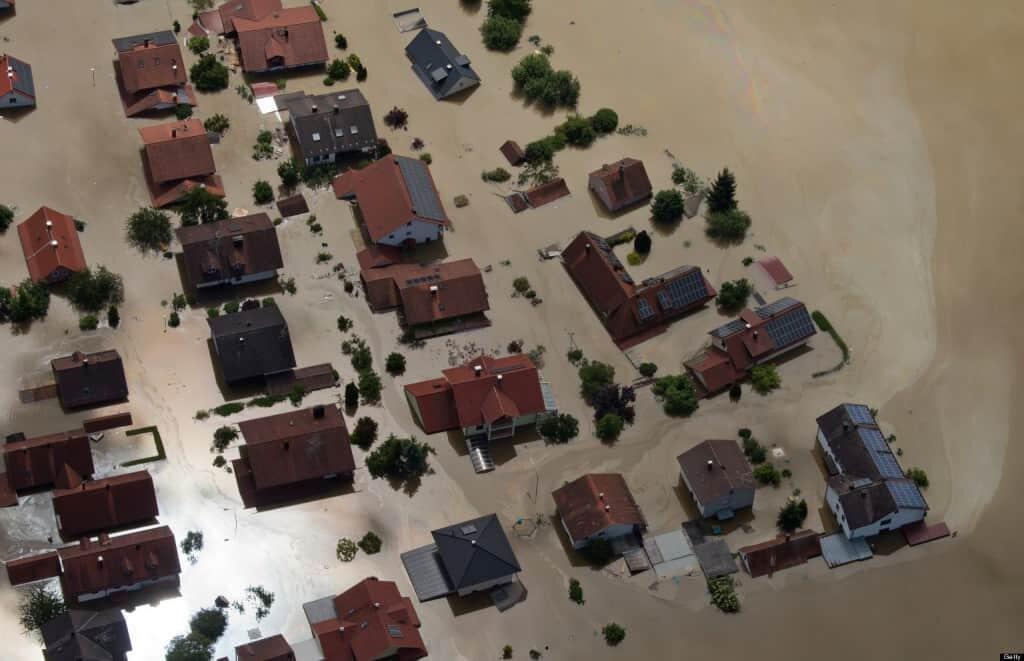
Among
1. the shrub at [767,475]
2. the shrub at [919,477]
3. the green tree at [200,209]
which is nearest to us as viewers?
the shrub at [767,475]

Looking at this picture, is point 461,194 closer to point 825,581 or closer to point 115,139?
point 115,139

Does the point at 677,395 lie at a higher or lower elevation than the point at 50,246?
lower

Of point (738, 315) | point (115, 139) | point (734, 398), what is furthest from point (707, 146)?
point (115, 139)

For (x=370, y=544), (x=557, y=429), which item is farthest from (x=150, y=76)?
(x=370, y=544)

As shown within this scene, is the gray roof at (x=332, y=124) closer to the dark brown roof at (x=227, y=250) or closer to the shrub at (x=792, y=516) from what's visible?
the dark brown roof at (x=227, y=250)

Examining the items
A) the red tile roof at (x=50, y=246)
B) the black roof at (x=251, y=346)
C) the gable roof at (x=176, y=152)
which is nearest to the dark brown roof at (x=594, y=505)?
the black roof at (x=251, y=346)

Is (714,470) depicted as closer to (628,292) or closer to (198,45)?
(628,292)
